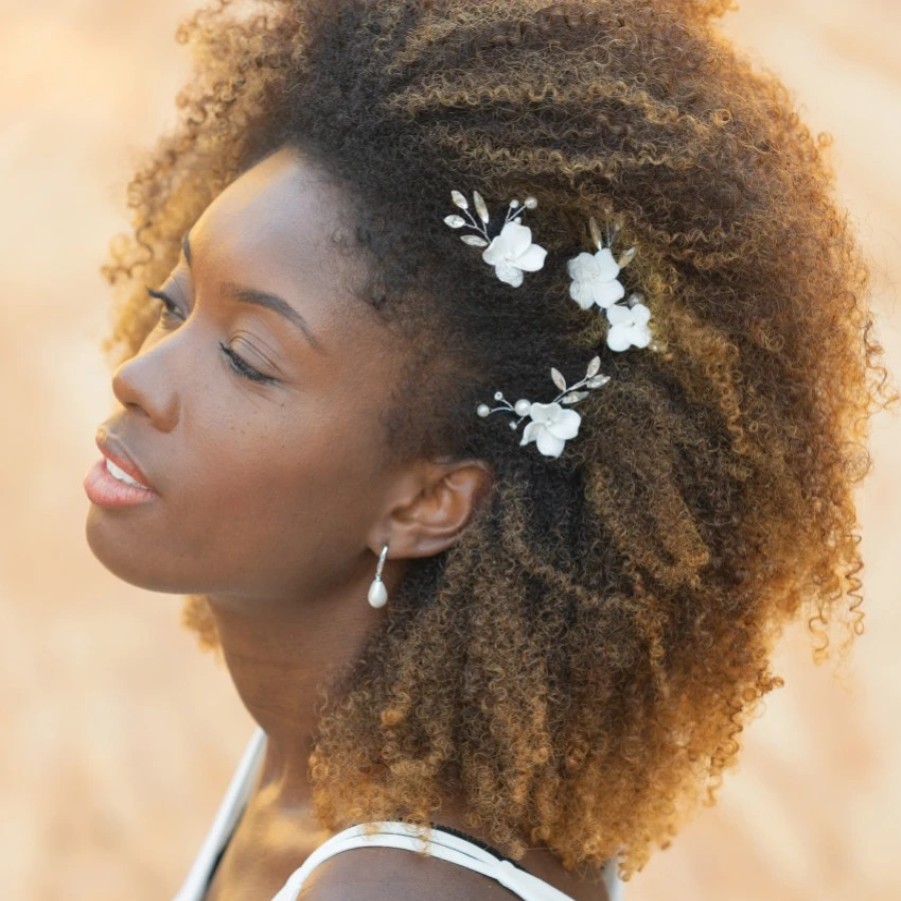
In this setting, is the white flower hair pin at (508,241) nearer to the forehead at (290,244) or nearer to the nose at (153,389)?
the forehead at (290,244)

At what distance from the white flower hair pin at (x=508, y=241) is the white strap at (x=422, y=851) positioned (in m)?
0.79

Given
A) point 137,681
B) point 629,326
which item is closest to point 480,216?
point 629,326

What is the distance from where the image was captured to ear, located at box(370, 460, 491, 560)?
2262 mm

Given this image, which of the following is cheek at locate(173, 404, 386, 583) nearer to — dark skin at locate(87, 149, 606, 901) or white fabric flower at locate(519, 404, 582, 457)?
dark skin at locate(87, 149, 606, 901)

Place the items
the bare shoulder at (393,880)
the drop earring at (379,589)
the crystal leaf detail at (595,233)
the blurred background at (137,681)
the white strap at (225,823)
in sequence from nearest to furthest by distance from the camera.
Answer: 1. the bare shoulder at (393,880)
2. the crystal leaf detail at (595,233)
3. the drop earring at (379,589)
4. the white strap at (225,823)
5. the blurred background at (137,681)

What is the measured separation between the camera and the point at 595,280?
7.11 feet

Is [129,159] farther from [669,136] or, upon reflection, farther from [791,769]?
[791,769]

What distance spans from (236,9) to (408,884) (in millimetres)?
1591

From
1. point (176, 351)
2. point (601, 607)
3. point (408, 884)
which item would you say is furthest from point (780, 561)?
point (176, 351)

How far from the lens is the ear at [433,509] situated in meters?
2.26

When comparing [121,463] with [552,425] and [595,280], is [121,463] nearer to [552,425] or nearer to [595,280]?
[552,425]

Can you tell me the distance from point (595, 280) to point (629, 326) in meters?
0.08

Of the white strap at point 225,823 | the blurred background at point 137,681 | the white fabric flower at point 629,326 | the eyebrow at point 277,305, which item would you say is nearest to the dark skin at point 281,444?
the eyebrow at point 277,305

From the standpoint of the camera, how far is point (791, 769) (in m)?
5.03
